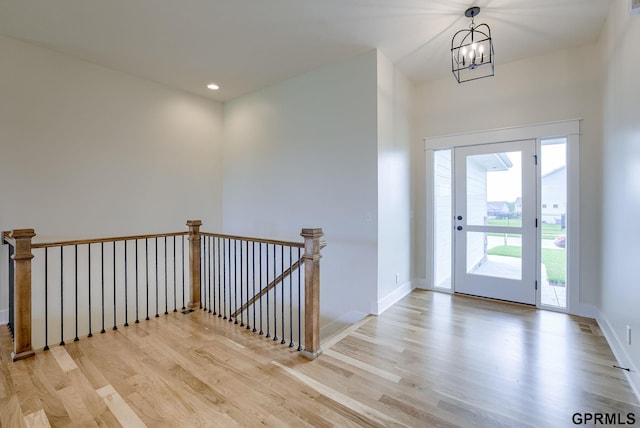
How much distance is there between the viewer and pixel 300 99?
4062 millimetres

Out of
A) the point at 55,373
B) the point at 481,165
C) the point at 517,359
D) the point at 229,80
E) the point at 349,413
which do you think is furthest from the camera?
the point at 229,80

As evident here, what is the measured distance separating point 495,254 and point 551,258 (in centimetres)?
67

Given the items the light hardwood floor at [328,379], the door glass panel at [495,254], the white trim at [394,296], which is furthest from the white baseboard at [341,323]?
the door glass panel at [495,254]

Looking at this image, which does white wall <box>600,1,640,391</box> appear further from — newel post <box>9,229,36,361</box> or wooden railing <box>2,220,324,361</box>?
newel post <box>9,229,36,361</box>

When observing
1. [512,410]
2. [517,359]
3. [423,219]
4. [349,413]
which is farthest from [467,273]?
[349,413]

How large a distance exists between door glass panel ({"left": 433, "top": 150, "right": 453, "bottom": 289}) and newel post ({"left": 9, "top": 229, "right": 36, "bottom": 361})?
4.56 metres

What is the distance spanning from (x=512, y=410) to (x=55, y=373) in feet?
10.5

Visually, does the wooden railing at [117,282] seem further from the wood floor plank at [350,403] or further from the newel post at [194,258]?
the wood floor plank at [350,403]

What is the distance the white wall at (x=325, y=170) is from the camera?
135 inches

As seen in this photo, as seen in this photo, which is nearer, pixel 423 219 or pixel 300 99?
pixel 300 99

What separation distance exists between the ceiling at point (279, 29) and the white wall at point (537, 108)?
212 mm

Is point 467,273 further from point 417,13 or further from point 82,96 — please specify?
point 82,96

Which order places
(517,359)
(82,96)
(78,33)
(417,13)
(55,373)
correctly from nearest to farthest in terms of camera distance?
(55,373) → (517,359) → (417,13) → (78,33) → (82,96)

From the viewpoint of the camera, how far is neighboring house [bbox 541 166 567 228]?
3.52 m
